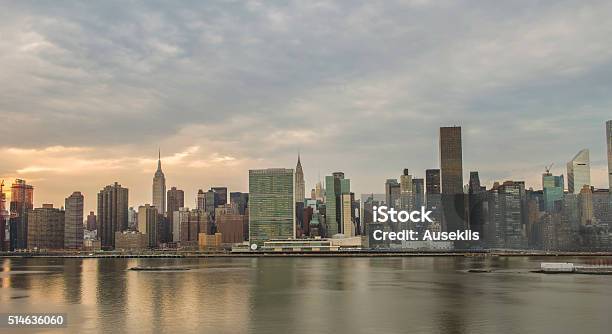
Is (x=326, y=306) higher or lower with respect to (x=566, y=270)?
higher

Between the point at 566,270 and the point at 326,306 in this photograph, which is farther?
the point at 566,270

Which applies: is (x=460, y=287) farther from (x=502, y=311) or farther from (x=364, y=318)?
(x=364, y=318)

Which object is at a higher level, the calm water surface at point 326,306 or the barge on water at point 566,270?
the calm water surface at point 326,306

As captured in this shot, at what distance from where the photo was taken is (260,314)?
197ft

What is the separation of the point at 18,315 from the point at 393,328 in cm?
3473

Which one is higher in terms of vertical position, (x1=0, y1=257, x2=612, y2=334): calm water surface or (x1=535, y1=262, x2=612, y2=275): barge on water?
(x1=0, y1=257, x2=612, y2=334): calm water surface

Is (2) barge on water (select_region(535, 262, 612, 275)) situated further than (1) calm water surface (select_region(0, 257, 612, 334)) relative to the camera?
Yes

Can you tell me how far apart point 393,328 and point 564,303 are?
2721cm

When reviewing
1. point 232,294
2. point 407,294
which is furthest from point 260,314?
point 407,294

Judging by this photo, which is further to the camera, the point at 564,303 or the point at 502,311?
the point at 564,303

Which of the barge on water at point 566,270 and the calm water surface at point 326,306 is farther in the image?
the barge on water at point 566,270

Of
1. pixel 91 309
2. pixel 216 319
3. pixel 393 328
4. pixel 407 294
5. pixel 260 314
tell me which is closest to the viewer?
pixel 393 328

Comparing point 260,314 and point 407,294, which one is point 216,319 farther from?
point 407,294

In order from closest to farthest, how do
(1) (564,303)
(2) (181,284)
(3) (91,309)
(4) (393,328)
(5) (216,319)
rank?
(4) (393,328) < (5) (216,319) < (3) (91,309) < (1) (564,303) < (2) (181,284)
